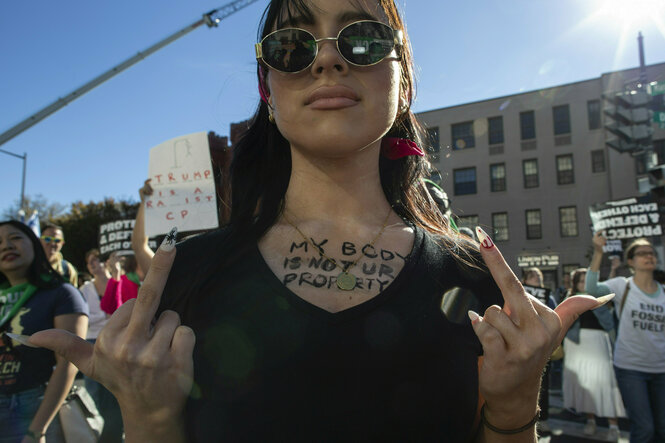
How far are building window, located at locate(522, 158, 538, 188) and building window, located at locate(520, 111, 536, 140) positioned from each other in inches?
57.2

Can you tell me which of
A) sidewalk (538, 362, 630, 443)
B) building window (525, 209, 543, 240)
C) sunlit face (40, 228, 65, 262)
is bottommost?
sidewalk (538, 362, 630, 443)

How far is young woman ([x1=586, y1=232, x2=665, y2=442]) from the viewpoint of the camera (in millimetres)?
4508

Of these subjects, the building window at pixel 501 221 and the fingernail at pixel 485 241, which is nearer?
the fingernail at pixel 485 241

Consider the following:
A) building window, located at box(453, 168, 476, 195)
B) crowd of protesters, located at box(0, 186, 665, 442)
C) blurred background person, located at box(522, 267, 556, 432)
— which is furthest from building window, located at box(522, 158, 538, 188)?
blurred background person, located at box(522, 267, 556, 432)

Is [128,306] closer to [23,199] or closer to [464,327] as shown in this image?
[464,327]

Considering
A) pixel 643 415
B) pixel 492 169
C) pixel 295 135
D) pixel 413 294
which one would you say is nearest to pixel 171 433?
pixel 413 294

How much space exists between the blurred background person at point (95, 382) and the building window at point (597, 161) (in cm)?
2836

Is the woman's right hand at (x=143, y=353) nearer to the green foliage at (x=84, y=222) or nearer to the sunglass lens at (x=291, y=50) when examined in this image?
the sunglass lens at (x=291, y=50)

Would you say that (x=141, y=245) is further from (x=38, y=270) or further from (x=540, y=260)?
(x=540, y=260)

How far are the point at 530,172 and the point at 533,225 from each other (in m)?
3.21

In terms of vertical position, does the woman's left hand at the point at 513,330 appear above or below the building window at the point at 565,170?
below

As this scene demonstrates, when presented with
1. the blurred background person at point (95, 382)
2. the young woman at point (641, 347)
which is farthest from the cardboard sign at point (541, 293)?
the blurred background person at point (95, 382)

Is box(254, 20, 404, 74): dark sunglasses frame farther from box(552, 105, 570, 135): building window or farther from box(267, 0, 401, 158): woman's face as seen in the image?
box(552, 105, 570, 135): building window

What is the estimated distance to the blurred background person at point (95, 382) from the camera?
15.3 feet
